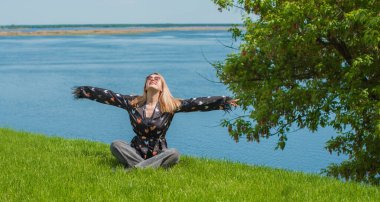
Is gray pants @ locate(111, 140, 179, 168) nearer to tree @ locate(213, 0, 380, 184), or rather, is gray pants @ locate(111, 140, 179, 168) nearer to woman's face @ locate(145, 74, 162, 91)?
woman's face @ locate(145, 74, 162, 91)

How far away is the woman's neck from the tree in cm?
472

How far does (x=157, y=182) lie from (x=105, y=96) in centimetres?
208

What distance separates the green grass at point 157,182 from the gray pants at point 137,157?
17 centimetres

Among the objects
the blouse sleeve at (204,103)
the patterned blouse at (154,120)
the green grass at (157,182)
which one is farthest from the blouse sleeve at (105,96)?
the green grass at (157,182)

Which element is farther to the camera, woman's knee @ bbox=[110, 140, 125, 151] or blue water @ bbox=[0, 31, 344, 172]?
blue water @ bbox=[0, 31, 344, 172]

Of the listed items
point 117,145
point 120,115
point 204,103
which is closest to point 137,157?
point 117,145

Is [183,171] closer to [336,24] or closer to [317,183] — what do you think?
[317,183]

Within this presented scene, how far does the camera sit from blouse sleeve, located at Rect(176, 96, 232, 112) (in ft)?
30.9

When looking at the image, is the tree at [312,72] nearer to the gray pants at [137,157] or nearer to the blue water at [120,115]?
the blue water at [120,115]

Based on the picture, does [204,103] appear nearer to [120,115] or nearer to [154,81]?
[154,81]

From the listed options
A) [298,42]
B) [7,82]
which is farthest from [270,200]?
[7,82]

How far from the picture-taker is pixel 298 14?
42.1 feet

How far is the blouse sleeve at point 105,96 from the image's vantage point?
9.62 meters

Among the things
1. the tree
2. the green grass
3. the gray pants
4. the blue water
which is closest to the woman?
the gray pants
